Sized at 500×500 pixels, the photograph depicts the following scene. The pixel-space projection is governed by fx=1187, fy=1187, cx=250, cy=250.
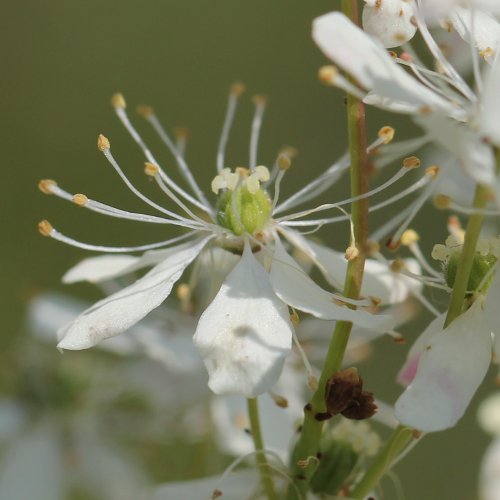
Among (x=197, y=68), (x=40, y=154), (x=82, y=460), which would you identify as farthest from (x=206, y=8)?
(x=82, y=460)

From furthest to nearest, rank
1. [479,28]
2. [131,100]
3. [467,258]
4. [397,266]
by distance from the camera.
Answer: [131,100], [479,28], [397,266], [467,258]

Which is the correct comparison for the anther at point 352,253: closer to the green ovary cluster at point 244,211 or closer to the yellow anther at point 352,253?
the yellow anther at point 352,253

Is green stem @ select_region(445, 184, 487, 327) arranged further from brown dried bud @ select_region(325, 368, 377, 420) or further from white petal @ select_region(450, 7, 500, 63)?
white petal @ select_region(450, 7, 500, 63)

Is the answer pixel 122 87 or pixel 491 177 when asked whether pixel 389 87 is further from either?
pixel 122 87

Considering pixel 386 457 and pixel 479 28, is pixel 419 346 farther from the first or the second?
pixel 479 28

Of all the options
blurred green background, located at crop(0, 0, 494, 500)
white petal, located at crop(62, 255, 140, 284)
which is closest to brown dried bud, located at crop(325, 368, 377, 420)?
white petal, located at crop(62, 255, 140, 284)

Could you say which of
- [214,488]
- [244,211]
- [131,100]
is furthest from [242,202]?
[131,100]
